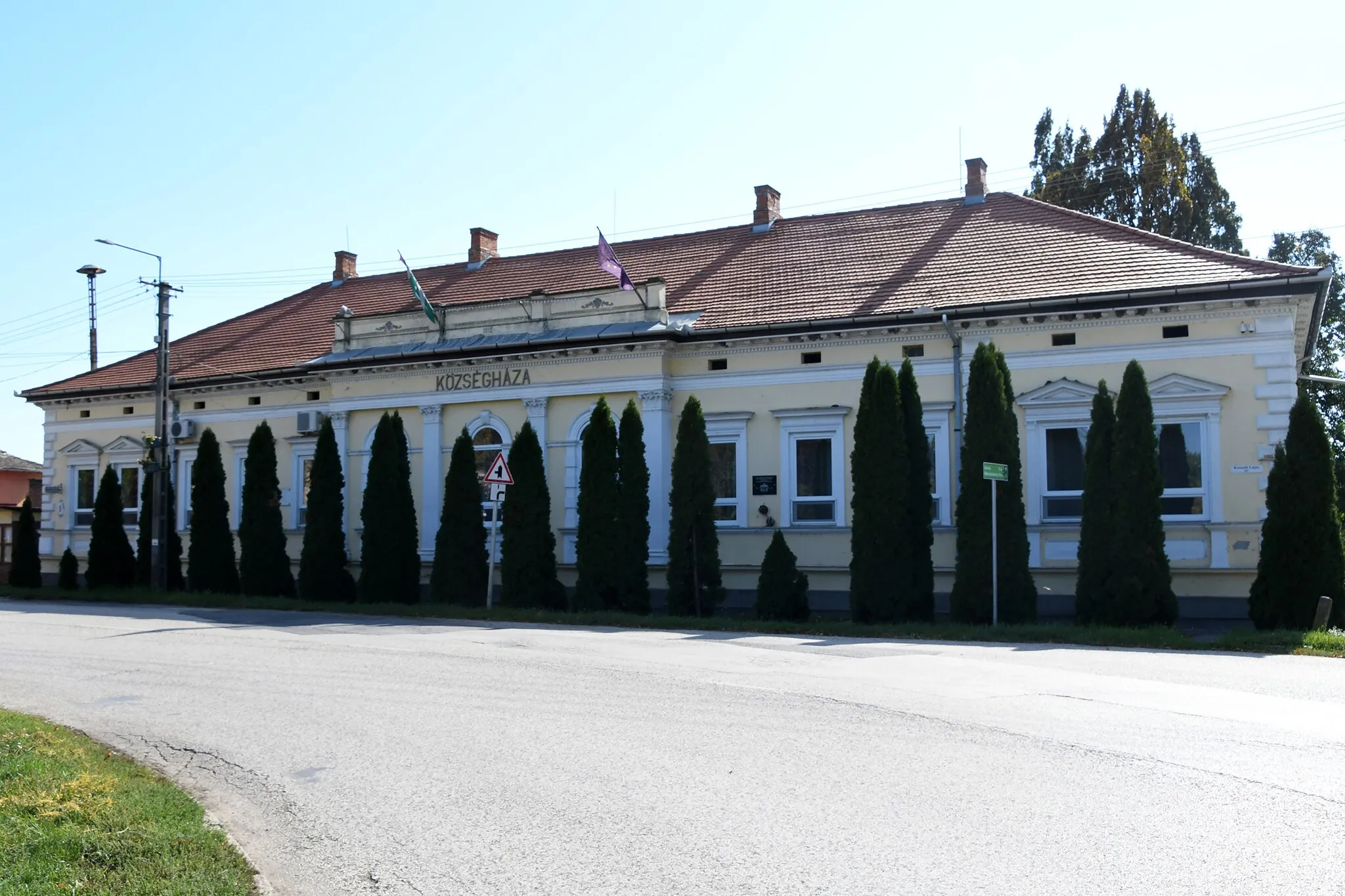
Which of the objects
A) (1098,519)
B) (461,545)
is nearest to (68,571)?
(461,545)

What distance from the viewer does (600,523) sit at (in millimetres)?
23594

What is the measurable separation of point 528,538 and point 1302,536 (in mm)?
13927

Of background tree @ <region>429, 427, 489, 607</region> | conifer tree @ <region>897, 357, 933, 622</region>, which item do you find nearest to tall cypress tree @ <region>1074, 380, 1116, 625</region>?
conifer tree @ <region>897, 357, 933, 622</region>

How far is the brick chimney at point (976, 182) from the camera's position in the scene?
89.5 feet

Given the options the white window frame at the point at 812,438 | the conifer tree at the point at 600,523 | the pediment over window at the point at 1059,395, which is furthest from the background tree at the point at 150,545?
the pediment over window at the point at 1059,395

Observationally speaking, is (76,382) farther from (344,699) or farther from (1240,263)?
(1240,263)

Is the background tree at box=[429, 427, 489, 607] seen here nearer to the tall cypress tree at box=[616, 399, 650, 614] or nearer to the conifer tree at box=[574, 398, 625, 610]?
the conifer tree at box=[574, 398, 625, 610]

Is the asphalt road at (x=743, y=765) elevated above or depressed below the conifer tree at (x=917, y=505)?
below

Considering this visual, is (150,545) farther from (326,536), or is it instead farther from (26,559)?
(326,536)

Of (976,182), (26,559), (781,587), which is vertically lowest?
(781,587)

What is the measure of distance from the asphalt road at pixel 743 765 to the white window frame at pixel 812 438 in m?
9.79

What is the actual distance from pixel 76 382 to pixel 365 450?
12.0 meters

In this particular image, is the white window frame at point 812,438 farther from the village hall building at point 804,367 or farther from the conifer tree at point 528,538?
the conifer tree at point 528,538

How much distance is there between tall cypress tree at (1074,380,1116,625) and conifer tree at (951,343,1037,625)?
0.89 metres
